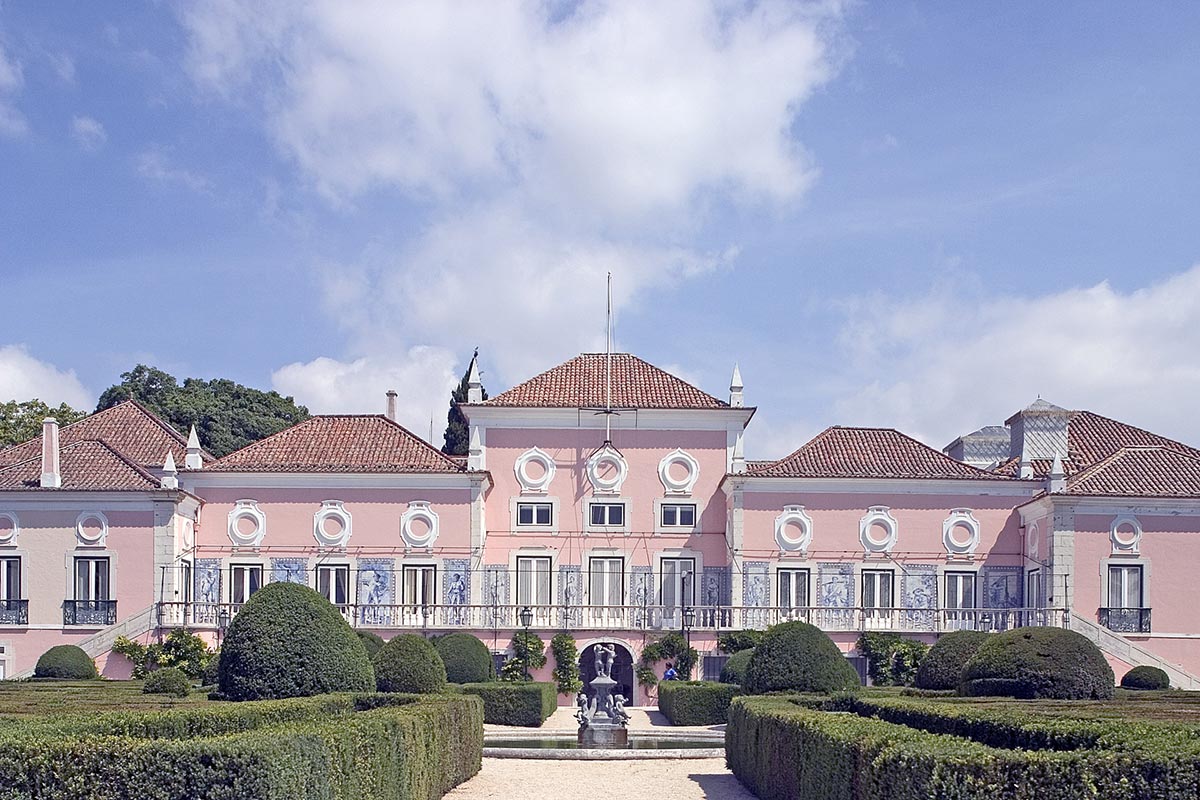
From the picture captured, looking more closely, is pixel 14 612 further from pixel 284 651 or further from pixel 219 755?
pixel 219 755

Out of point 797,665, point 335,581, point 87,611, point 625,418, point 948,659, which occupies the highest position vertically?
point 625,418

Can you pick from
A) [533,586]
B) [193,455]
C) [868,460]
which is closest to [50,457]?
[193,455]

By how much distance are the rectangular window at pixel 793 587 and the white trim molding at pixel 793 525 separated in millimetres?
653

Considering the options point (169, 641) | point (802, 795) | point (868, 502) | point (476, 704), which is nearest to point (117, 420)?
point (169, 641)

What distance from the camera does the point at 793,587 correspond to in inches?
1663

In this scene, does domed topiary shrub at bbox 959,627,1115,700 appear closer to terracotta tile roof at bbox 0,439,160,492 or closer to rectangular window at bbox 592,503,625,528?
rectangular window at bbox 592,503,625,528

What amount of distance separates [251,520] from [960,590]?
2028cm

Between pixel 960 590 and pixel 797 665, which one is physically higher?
pixel 960 590

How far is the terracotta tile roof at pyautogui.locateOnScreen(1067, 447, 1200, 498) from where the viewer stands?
3975cm

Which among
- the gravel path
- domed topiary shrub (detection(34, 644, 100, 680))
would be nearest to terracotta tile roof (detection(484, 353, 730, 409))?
domed topiary shrub (detection(34, 644, 100, 680))

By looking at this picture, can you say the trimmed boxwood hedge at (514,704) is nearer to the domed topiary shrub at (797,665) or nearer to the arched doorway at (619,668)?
the domed topiary shrub at (797,665)

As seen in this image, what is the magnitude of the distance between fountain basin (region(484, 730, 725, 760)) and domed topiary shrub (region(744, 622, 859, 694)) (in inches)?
60.3

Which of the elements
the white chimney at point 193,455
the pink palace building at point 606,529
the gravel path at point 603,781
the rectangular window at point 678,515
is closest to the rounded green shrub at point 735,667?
the pink palace building at point 606,529

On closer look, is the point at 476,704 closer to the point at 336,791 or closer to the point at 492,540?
the point at 336,791
